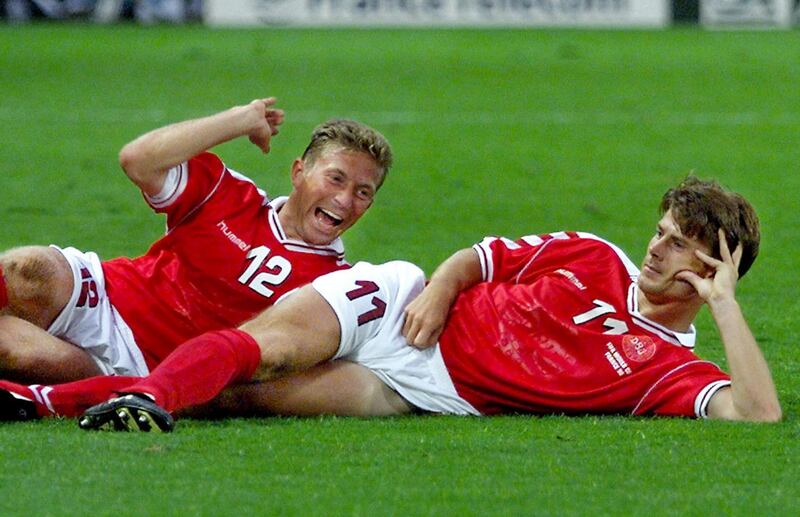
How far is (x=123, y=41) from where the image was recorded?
78.7ft

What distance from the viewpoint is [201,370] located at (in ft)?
16.1

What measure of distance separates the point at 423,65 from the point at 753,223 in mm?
15557

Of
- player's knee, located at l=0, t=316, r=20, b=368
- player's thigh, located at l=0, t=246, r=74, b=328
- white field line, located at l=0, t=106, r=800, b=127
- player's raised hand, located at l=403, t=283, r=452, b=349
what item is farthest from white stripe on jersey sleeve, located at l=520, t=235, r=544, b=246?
white field line, located at l=0, t=106, r=800, b=127

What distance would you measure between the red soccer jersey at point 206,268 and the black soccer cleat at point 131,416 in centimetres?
81

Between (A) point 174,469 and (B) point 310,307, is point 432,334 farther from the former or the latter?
(A) point 174,469

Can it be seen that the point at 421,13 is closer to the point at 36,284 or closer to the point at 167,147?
the point at 167,147

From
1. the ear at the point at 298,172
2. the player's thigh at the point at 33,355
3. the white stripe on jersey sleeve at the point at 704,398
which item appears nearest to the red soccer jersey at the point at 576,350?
the white stripe on jersey sleeve at the point at 704,398

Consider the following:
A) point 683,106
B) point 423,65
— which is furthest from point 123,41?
point 683,106

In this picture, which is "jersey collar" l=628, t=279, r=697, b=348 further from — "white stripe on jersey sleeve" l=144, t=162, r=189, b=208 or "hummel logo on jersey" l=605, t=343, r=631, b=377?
"white stripe on jersey sleeve" l=144, t=162, r=189, b=208

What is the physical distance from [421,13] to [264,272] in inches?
875

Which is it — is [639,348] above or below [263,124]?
below

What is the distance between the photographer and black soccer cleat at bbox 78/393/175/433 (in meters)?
4.73

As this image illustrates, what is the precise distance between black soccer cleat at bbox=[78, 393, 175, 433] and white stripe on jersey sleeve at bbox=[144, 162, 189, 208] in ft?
3.07

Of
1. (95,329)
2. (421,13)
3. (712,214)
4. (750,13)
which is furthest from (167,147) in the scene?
(750,13)
